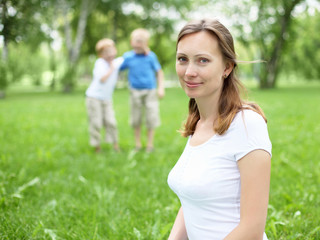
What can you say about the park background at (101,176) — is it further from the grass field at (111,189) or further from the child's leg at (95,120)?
the child's leg at (95,120)

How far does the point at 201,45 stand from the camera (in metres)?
1.35

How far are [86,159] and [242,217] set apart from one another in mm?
4146

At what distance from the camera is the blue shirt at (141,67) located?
18.8ft

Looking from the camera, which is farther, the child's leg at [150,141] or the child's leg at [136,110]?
the child's leg at [136,110]

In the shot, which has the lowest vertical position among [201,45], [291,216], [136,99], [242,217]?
[291,216]

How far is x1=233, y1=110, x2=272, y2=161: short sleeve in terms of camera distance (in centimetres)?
123

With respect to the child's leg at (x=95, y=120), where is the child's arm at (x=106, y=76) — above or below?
above

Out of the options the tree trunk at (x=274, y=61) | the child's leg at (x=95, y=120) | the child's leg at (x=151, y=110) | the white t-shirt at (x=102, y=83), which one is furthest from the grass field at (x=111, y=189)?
the tree trunk at (x=274, y=61)

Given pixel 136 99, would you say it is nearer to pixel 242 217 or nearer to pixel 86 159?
pixel 86 159

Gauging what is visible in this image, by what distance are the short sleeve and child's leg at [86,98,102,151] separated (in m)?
4.62

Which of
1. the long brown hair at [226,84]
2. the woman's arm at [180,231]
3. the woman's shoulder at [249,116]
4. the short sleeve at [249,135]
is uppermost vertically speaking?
the long brown hair at [226,84]

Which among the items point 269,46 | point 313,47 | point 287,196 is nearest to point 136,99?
point 287,196

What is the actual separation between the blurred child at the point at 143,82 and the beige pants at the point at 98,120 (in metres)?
0.42

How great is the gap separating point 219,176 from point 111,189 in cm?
268
